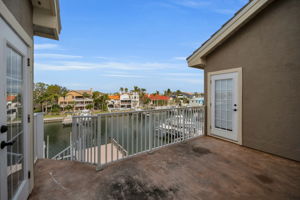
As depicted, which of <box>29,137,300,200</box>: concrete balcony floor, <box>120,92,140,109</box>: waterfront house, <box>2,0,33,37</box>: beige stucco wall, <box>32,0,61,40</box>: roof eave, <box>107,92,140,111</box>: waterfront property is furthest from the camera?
<box>120,92,140,109</box>: waterfront house

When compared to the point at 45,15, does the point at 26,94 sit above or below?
below

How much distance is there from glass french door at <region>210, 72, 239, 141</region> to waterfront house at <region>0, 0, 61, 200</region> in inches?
156

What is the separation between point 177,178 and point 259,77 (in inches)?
113

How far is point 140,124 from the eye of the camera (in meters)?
2.91

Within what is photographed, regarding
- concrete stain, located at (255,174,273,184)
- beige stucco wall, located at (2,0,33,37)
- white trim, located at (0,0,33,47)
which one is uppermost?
beige stucco wall, located at (2,0,33,37)

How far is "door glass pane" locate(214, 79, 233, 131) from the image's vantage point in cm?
343

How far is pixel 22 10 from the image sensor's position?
57.8 inches

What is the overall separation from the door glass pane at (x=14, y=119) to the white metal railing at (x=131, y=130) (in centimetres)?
90

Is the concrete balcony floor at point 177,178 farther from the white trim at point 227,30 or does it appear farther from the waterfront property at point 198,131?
the white trim at point 227,30

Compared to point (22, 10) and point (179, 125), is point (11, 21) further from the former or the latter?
point (179, 125)

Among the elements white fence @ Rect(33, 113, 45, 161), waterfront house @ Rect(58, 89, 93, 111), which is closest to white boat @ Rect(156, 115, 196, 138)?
white fence @ Rect(33, 113, 45, 161)

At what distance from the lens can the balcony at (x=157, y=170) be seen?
5.43 feet

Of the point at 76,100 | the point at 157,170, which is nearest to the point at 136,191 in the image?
the point at 157,170

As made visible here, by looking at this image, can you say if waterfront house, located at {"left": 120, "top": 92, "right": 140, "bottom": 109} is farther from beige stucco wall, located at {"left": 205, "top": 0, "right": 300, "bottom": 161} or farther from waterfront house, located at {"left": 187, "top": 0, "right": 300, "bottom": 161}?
beige stucco wall, located at {"left": 205, "top": 0, "right": 300, "bottom": 161}
